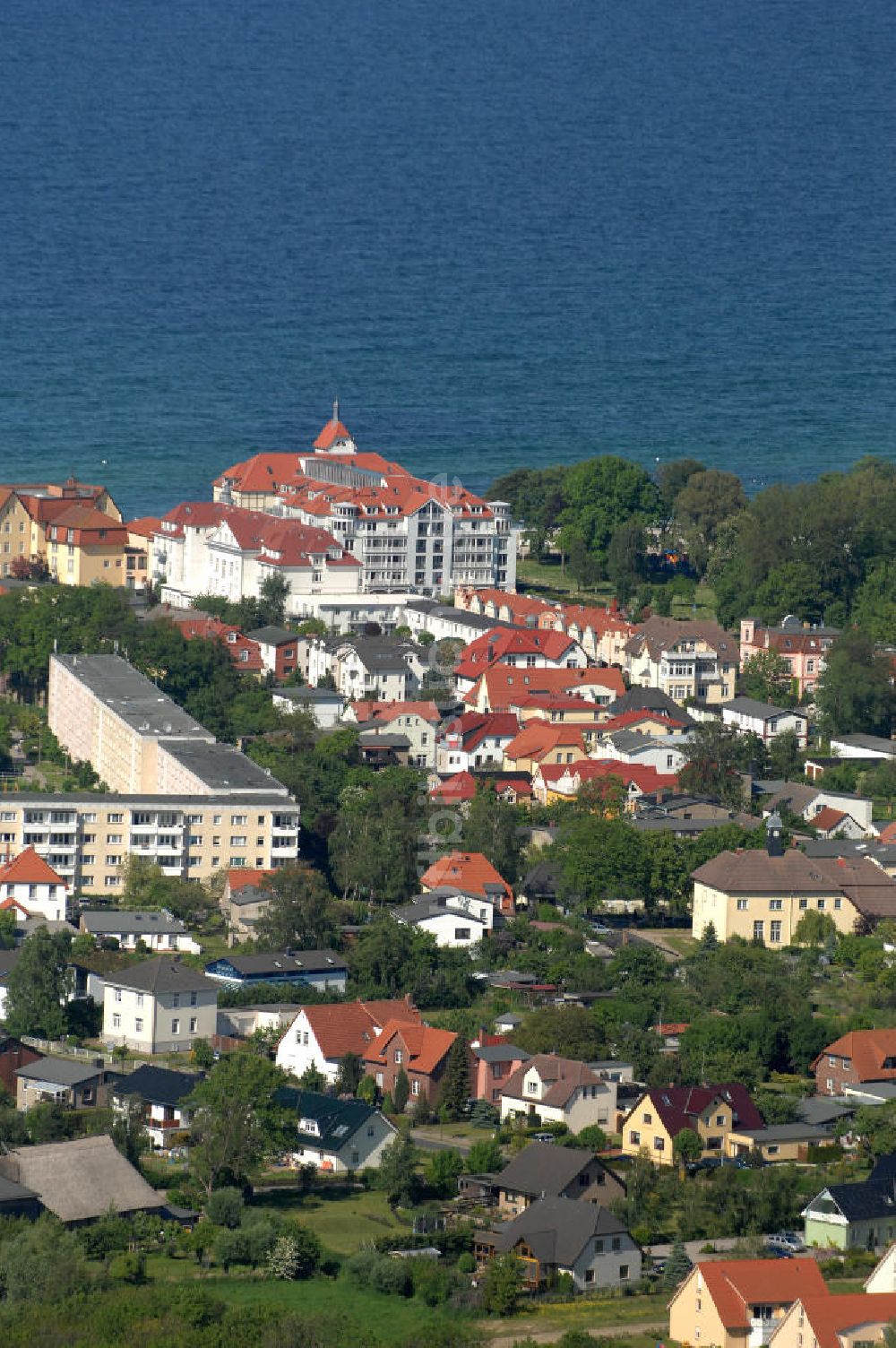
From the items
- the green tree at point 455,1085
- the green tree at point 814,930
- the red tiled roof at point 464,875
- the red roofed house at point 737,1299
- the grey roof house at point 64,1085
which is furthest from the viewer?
the red tiled roof at point 464,875

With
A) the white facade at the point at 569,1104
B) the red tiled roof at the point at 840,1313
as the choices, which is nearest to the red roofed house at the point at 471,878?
the white facade at the point at 569,1104

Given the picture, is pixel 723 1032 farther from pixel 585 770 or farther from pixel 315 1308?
pixel 585 770

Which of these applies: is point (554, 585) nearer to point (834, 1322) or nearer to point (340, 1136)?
point (340, 1136)

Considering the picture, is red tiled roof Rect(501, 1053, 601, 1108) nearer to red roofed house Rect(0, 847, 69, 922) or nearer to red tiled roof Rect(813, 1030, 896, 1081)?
red tiled roof Rect(813, 1030, 896, 1081)

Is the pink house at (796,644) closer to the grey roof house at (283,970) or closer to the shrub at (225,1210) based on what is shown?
the grey roof house at (283,970)

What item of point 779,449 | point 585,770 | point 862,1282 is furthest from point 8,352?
point 862,1282
